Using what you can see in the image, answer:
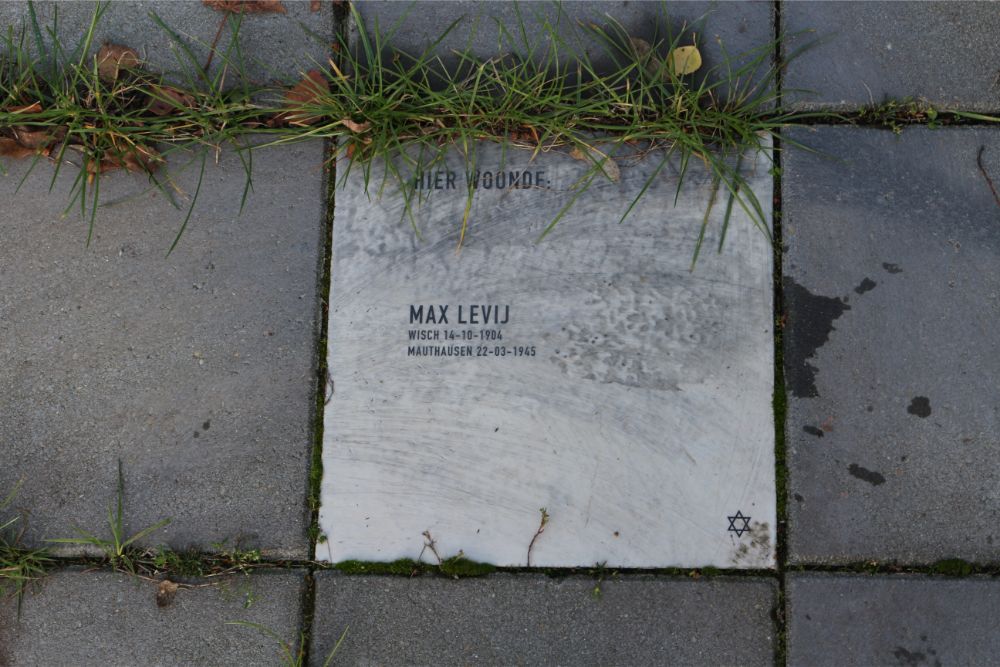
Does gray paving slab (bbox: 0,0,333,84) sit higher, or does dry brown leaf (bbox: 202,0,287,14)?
dry brown leaf (bbox: 202,0,287,14)

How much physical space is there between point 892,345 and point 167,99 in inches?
85.6

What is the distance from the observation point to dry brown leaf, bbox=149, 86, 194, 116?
6.23 feet

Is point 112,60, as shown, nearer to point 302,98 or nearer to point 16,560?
point 302,98

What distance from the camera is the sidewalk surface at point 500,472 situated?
5.83 feet

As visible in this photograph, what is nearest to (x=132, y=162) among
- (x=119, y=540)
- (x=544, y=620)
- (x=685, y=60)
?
(x=119, y=540)

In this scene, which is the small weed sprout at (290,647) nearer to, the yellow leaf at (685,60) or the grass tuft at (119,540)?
the grass tuft at (119,540)

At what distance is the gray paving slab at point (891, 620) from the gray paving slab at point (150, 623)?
138 centimetres

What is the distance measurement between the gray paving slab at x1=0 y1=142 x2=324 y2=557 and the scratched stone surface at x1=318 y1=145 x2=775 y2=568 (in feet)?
0.46

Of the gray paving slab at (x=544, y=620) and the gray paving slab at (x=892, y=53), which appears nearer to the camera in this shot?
the gray paving slab at (x=544, y=620)

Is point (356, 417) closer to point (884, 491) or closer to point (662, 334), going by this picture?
point (662, 334)

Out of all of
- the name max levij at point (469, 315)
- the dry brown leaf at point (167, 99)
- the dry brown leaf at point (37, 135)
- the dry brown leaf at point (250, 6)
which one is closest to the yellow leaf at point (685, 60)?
the name max levij at point (469, 315)

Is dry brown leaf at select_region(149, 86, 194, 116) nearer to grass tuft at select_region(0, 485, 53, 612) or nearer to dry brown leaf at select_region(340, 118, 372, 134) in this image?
dry brown leaf at select_region(340, 118, 372, 134)

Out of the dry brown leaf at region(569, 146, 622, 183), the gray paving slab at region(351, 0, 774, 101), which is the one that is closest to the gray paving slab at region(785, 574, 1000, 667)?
the dry brown leaf at region(569, 146, 622, 183)

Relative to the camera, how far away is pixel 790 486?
Answer: 179cm
